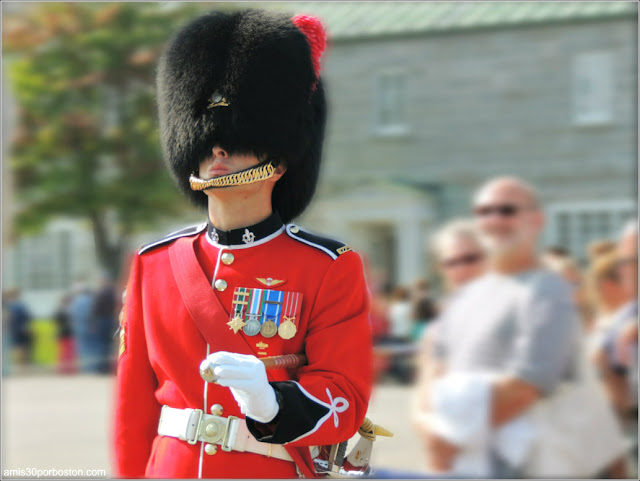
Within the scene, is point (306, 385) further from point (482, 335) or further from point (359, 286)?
point (482, 335)

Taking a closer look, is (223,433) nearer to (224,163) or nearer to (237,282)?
(237,282)

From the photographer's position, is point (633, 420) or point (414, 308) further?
point (414, 308)

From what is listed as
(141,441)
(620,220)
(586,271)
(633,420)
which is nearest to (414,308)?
(586,271)

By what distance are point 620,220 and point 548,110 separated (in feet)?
5.85

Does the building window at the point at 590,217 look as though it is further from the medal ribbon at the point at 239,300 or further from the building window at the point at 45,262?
the medal ribbon at the point at 239,300

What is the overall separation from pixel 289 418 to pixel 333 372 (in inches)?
5.3

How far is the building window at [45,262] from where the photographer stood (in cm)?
1512

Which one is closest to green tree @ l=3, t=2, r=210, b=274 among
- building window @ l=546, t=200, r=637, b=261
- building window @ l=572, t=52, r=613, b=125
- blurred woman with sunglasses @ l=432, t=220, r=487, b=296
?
building window @ l=546, t=200, r=637, b=261

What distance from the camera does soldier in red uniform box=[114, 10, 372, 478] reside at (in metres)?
1.88

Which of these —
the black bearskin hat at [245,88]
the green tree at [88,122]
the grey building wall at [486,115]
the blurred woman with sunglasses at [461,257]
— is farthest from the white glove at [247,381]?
the grey building wall at [486,115]

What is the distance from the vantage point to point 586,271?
4.54 m

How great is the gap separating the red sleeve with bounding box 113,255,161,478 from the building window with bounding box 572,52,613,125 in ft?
38.5

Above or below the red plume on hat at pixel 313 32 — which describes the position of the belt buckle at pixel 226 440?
below

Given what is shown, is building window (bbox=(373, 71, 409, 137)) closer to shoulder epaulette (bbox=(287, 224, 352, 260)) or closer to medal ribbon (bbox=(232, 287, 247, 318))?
shoulder epaulette (bbox=(287, 224, 352, 260))
